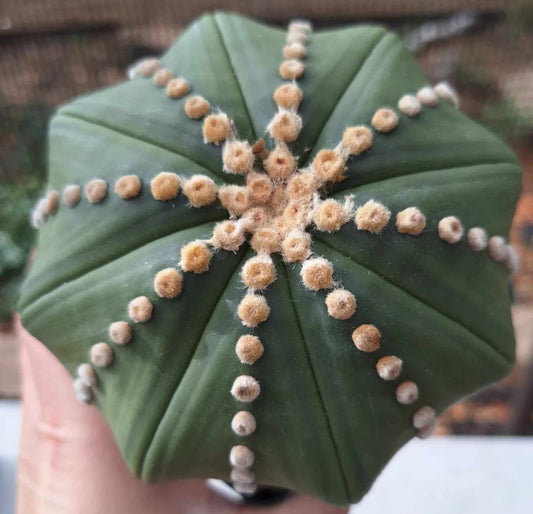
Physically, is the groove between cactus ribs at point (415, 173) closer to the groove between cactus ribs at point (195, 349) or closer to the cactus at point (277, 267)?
the cactus at point (277, 267)

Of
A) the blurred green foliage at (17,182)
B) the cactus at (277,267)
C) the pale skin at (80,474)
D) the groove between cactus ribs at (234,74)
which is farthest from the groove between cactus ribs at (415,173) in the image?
the blurred green foliage at (17,182)

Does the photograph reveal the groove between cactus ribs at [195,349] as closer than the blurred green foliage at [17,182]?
Yes

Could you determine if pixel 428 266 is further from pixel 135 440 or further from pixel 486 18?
pixel 486 18

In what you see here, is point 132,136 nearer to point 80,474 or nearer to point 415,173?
point 415,173

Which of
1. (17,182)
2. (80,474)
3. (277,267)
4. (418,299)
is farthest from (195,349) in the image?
(17,182)

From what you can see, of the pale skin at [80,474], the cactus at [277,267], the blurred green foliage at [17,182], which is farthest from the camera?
the blurred green foliage at [17,182]
